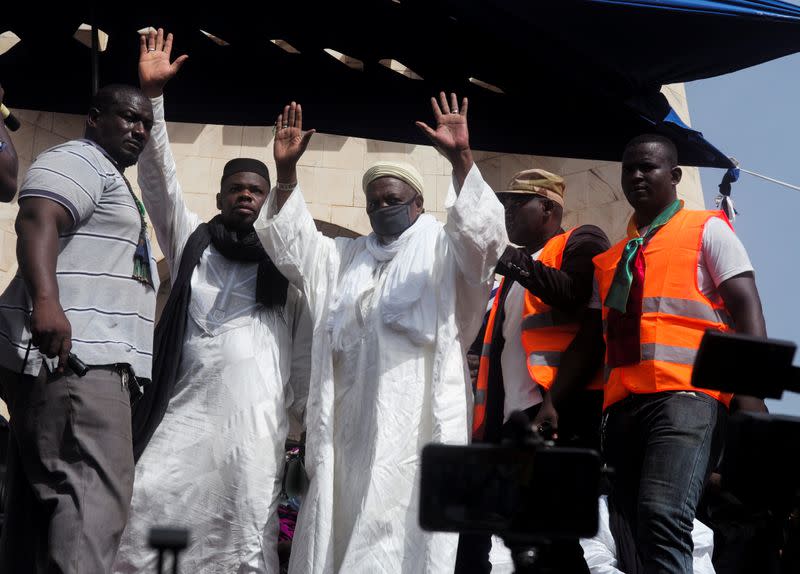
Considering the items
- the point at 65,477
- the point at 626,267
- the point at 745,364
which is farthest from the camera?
the point at 626,267

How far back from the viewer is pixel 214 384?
18.0 ft

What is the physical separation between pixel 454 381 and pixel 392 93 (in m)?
1.59

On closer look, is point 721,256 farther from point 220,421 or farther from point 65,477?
point 65,477

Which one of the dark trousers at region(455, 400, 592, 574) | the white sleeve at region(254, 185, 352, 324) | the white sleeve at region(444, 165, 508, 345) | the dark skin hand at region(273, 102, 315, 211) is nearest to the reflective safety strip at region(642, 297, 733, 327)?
the dark trousers at region(455, 400, 592, 574)

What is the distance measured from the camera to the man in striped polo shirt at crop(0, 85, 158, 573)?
159 inches

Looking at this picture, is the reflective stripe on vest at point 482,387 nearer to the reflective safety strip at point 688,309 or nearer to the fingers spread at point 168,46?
the reflective safety strip at point 688,309

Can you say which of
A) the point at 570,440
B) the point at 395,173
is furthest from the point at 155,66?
the point at 570,440

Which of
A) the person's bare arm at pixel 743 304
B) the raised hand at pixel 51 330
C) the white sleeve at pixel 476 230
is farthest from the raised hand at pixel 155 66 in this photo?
the person's bare arm at pixel 743 304

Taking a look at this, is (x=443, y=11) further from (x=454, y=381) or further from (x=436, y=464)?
(x=436, y=464)

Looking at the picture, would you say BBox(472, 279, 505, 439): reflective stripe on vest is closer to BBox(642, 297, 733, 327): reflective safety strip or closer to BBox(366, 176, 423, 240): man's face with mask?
BBox(366, 176, 423, 240): man's face with mask

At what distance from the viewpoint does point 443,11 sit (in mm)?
5711

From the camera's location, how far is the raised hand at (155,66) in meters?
5.34

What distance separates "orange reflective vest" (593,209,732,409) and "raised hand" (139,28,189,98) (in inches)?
82.0

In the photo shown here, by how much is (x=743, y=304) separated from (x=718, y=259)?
213 millimetres
